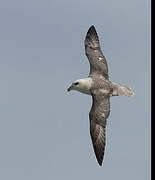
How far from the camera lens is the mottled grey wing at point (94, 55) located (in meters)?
19.4

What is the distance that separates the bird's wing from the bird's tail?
3.76 ft

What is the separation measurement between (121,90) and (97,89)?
1522mm

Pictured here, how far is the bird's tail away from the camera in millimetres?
18312

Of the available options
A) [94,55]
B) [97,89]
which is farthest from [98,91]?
[94,55]

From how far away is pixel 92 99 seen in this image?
17.2 m

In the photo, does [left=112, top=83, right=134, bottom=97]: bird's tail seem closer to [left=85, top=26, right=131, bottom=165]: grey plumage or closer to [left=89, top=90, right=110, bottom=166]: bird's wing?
[left=85, top=26, right=131, bottom=165]: grey plumage

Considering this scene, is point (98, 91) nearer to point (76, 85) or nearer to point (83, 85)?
point (83, 85)

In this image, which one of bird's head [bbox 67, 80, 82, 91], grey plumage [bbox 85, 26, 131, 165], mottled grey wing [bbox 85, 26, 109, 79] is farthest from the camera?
mottled grey wing [bbox 85, 26, 109, 79]

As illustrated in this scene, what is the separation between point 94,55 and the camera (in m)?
20.6

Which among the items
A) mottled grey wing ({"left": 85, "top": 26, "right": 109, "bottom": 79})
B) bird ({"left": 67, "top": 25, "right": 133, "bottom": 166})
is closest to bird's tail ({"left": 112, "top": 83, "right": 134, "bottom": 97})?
bird ({"left": 67, "top": 25, "right": 133, "bottom": 166})

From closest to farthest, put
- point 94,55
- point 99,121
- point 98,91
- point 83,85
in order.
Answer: point 99,121 < point 98,91 < point 83,85 < point 94,55

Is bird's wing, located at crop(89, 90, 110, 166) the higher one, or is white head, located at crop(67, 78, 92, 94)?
white head, located at crop(67, 78, 92, 94)

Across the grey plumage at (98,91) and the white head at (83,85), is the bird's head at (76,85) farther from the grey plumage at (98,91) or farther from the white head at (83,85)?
the grey plumage at (98,91)

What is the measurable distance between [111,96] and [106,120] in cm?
188
